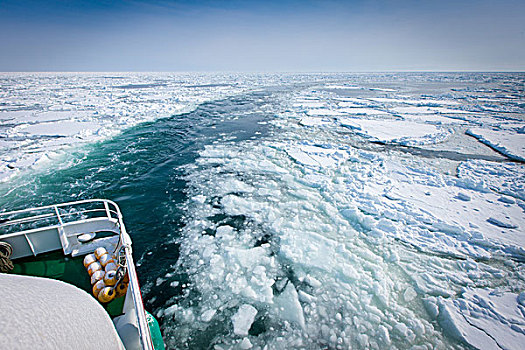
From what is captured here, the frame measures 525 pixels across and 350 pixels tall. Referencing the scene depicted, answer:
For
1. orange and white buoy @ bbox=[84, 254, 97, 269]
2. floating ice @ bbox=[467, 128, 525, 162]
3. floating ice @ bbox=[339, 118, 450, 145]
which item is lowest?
orange and white buoy @ bbox=[84, 254, 97, 269]

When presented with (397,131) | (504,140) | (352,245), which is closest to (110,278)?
(352,245)

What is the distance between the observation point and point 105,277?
2.57 m

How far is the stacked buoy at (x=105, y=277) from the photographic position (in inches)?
96.6

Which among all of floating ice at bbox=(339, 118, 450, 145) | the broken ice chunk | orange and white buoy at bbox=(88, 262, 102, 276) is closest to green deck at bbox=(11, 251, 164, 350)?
orange and white buoy at bbox=(88, 262, 102, 276)

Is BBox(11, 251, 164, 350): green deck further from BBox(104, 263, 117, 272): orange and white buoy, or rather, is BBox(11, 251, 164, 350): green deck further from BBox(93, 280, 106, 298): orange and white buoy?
BBox(104, 263, 117, 272): orange and white buoy

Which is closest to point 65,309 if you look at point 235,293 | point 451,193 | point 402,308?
point 235,293

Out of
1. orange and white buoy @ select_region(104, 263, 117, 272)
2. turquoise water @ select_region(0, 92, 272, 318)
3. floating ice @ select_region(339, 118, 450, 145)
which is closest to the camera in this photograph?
orange and white buoy @ select_region(104, 263, 117, 272)

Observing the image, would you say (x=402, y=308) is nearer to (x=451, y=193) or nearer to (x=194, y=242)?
(x=194, y=242)

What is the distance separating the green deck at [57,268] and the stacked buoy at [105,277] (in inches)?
4.1

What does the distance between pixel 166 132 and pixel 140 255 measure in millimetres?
7919

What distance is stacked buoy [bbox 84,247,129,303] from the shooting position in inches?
96.6

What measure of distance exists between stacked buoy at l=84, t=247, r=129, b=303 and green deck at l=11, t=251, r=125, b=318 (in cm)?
10

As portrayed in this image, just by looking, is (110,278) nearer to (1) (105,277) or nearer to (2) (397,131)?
(1) (105,277)

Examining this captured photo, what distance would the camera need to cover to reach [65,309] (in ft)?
3.89
